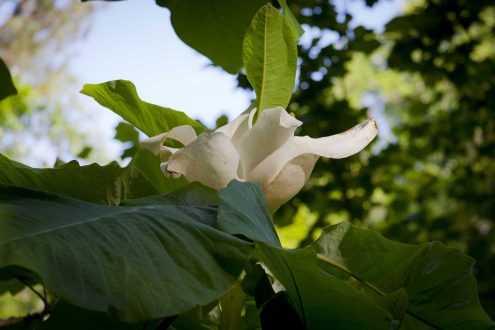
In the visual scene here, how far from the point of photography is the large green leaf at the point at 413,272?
55cm

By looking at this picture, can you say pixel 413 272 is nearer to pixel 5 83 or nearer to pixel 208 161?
pixel 208 161

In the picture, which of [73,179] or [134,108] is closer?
[73,179]

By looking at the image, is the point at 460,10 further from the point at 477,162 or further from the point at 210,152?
the point at 210,152

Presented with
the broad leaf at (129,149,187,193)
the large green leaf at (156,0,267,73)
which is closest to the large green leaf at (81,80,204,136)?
the broad leaf at (129,149,187,193)

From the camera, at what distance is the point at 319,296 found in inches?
19.0

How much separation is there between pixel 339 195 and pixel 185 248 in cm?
206

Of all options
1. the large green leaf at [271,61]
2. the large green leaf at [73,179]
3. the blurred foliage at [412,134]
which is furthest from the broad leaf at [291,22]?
the blurred foliage at [412,134]

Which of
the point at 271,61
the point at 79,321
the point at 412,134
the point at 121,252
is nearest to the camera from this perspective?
the point at 121,252

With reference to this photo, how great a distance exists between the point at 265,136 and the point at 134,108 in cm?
15

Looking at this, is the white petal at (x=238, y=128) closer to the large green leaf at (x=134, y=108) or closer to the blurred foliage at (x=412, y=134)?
the large green leaf at (x=134, y=108)

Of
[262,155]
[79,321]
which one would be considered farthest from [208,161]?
[79,321]

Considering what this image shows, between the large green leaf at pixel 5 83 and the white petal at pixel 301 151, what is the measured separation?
0.28 metres

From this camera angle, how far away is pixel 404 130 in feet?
10.5

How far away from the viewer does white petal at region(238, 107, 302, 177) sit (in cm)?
55
